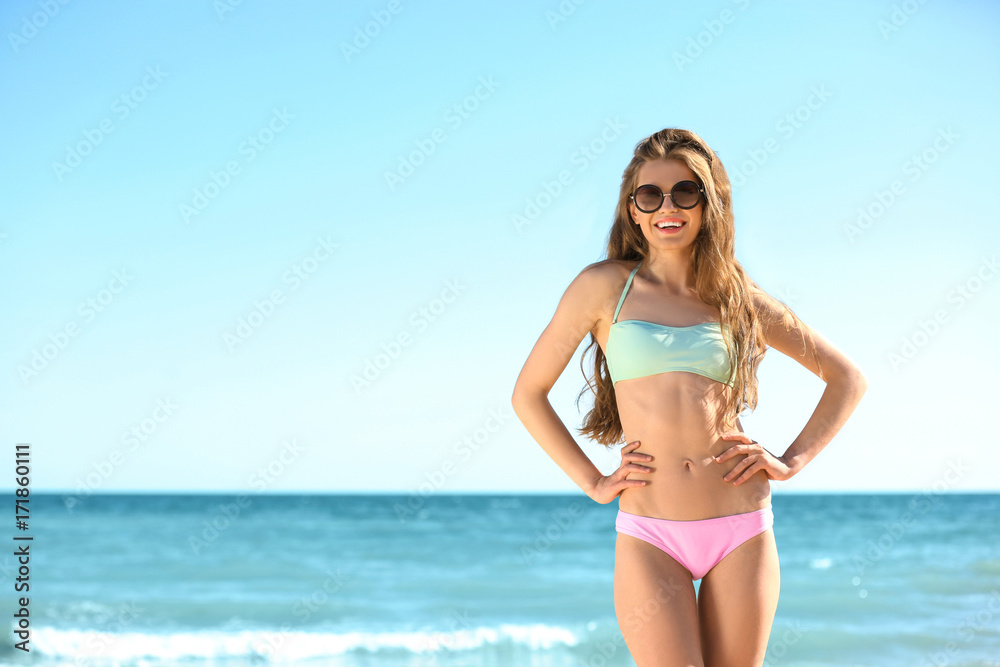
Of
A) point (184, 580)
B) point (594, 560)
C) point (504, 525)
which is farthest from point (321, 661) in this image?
point (504, 525)

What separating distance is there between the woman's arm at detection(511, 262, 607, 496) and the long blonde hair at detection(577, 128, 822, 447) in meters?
0.15

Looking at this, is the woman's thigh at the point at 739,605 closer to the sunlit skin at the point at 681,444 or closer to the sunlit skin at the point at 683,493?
the sunlit skin at the point at 683,493

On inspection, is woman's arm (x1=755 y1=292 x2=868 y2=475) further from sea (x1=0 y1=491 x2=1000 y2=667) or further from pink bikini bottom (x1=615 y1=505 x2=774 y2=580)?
sea (x1=0 y1=491 x2=1000 y2=667)

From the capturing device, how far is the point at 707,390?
3090 millimetres

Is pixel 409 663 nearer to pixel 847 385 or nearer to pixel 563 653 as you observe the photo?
pixel 563 653

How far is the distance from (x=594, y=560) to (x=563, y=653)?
7.07 m

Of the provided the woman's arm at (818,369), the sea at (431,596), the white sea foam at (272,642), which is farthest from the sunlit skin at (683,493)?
the white sea foam at (272,642)

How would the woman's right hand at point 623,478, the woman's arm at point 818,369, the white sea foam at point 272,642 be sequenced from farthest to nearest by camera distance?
1. the white sea foam at point 272,642
2. the woman's arm at point 818,369
3. the woman's right hand at point 623,478

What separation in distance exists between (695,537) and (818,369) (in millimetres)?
921

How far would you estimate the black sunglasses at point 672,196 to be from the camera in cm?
323

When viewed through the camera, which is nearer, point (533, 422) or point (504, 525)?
point (533, 422)

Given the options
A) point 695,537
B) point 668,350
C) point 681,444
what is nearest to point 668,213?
point 668,350

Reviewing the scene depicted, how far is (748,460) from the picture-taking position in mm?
3047

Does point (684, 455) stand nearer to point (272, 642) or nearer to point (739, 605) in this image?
point (739, 605)
